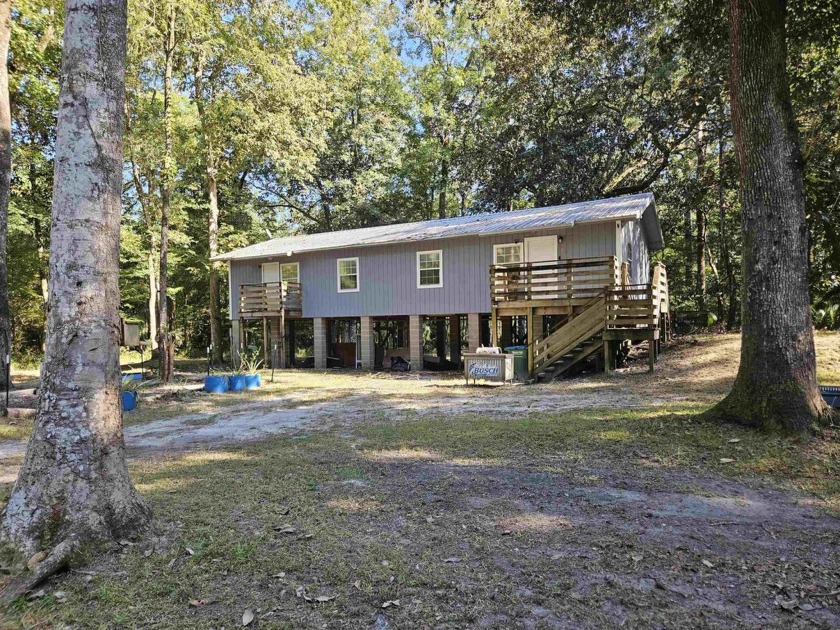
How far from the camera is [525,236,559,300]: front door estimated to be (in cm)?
1341

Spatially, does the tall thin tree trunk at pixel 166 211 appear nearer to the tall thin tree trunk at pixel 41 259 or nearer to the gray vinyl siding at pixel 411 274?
the gray vinyl siding at pixel 411 274

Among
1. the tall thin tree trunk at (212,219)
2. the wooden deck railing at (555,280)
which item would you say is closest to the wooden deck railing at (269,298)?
the tall thin tree trunk at (212,219)

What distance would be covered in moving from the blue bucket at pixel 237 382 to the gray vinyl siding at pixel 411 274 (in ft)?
20.9

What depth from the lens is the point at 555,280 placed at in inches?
552

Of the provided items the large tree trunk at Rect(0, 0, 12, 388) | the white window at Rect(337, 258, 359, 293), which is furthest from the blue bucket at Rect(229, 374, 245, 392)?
the white window at Rect(337, 258, 359, 293)

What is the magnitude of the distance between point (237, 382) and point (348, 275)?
282 inches

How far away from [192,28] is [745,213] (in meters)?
12.4

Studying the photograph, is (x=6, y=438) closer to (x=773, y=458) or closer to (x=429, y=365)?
(x=773, y=458)

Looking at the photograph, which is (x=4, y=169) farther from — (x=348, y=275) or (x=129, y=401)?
(x=348, y=275)

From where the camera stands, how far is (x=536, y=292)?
530 inches

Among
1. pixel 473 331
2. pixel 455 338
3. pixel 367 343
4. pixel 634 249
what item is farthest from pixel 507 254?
pixel 367 343

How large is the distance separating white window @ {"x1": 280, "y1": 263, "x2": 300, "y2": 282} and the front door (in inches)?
342

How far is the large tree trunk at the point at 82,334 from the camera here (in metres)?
3.01

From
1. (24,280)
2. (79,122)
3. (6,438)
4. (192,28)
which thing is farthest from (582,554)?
(24,280)
